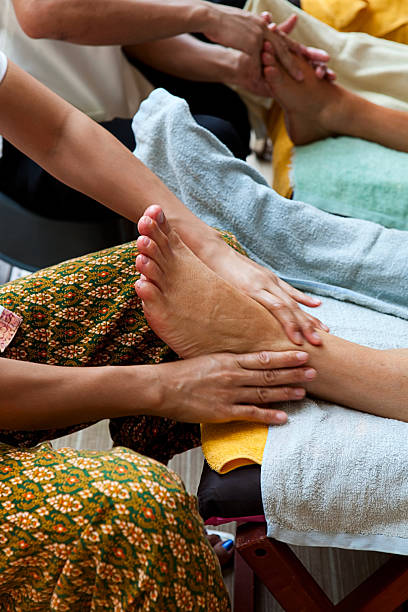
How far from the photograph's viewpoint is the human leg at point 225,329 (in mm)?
1045

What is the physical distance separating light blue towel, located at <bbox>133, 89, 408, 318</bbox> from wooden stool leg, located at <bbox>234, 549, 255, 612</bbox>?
0.55 metres

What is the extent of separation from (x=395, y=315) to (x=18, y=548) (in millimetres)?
780

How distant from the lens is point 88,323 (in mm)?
1084

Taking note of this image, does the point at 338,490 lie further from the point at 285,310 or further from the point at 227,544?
the point at 227,544

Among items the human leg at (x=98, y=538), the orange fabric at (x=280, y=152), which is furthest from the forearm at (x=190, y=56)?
the human leg at (x=98, y=538)

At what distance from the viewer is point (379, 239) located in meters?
1.31

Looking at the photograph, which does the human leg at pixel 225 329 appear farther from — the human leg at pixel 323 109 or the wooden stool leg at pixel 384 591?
the human leg at pixel 323 109

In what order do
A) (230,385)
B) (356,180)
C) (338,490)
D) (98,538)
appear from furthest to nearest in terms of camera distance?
(356,180) → (230,385) → (338,490) → (98,538)

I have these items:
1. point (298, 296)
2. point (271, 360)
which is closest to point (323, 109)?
point (298, 296)

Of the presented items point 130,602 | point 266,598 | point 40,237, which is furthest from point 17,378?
point 40,237

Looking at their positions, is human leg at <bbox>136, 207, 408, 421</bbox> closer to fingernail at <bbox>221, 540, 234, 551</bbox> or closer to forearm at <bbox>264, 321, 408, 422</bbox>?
forearm at <bbox>264, 321, 408, 422</bbox>

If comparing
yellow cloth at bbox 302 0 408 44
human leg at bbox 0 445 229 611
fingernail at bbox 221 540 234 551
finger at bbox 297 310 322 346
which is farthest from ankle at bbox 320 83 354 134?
human leg at bbox 0 445 229 611

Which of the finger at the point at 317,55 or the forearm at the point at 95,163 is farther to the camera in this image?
the finger at the point at 317,55

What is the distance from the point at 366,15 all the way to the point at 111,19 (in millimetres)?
765
